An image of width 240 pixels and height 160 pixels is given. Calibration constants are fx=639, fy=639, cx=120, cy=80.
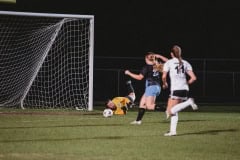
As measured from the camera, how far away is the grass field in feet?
39.5

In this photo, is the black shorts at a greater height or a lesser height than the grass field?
greater

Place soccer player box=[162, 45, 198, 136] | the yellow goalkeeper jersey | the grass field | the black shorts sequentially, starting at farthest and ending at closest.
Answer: the yellow goalkeeper jersey < the black shorts < soccer player box=[162, 45, 198, 136] < the grass field

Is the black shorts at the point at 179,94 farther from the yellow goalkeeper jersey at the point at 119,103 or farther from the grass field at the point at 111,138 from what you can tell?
the yellow goalkeeper jersey at the point at 119,103

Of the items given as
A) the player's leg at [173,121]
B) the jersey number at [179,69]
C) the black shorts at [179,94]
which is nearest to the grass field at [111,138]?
the player's leg at [173,121]

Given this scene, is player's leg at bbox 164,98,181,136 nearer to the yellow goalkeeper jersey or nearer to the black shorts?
the black shorts

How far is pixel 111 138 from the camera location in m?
14.8

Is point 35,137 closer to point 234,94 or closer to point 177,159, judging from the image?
point 177,159

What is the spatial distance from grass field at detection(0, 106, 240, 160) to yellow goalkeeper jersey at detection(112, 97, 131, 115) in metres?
1.02

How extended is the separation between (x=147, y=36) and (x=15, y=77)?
18731mm

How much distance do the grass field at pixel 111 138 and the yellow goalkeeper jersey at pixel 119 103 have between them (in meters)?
1.02

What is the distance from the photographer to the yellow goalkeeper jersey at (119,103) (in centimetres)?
2236

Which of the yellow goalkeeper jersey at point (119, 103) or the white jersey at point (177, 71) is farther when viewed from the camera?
the yellow goalkeeper jersey at point (119, 103)

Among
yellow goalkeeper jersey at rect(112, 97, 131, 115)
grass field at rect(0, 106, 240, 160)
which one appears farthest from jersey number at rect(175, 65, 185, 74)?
yellow goalkeeper jersey at rect(112, 97, 131, 115)

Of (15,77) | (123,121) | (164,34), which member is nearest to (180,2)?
(164,34)
